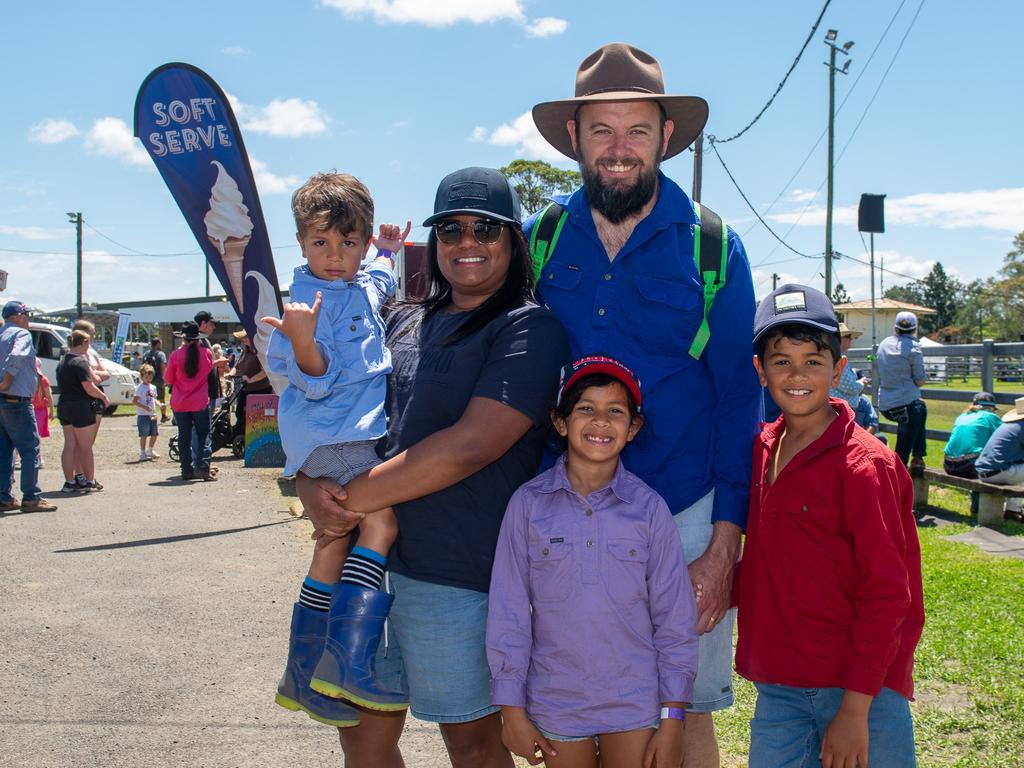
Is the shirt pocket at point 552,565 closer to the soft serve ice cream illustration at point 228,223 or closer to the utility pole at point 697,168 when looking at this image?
the soft serve ice cream illustration at point 228,223

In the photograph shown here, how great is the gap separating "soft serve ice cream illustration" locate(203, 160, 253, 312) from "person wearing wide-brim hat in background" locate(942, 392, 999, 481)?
310 inches

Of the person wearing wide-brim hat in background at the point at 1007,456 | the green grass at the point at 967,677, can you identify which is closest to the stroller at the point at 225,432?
the person wearing wide-brim hat in background at the point at 1007,456

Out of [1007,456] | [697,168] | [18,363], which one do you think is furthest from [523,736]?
[697,168]

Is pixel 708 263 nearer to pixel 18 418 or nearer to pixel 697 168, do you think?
pixel 18 418

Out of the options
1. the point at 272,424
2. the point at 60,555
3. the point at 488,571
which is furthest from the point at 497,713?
the point at 272,424

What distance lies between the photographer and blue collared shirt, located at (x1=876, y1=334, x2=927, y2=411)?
10297 millimetres

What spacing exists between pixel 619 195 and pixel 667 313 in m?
0.41

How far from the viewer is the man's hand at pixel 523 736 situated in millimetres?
2402

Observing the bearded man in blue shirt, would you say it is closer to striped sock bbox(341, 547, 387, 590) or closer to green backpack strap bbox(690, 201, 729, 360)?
green backpack strap bbox(690, 201, 729, 360)

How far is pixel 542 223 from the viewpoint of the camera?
2.85 meters

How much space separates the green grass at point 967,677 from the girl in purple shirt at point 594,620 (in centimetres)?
159

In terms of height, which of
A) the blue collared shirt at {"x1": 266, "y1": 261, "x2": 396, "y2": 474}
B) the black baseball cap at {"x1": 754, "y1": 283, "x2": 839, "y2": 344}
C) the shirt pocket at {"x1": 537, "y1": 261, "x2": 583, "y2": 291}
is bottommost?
the blue collared shirt at {"x1": 266, "y1": 261, "x2": 396, "y2": 474}

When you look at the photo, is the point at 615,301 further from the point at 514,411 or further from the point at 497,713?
the point at 497,713

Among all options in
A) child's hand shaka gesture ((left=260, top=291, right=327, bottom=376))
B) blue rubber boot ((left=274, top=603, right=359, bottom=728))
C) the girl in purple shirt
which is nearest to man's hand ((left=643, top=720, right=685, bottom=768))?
the girl in purple shirt
